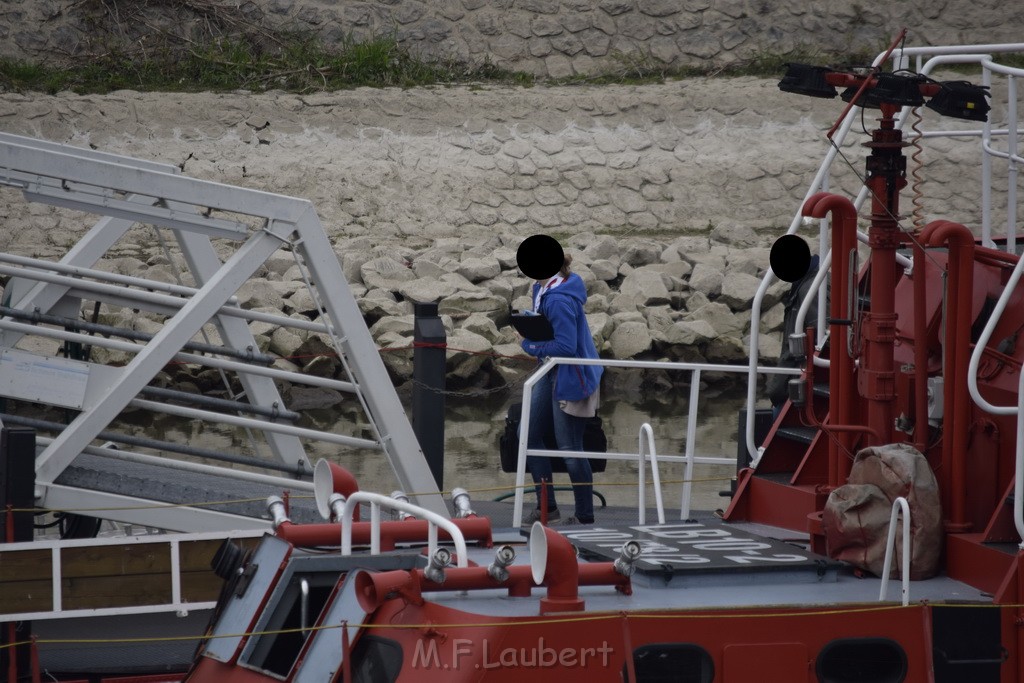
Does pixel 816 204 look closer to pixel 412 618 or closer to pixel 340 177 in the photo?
pixel 412 618

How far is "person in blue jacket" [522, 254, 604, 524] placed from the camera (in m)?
8.59

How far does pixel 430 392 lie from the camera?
357 inches

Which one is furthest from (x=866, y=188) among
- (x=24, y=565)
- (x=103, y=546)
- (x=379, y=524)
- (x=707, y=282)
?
(x=707, y=282)

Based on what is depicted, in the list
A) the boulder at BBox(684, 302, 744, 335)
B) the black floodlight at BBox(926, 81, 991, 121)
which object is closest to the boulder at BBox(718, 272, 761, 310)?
the boulder at BBox(684, 302, 744, 335)

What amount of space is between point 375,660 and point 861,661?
5.44 ft

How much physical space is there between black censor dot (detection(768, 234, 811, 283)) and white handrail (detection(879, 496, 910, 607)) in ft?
3.42

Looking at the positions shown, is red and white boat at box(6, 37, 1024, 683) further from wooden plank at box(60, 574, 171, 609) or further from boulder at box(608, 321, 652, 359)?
boulder at box(608, 321, 652, 359)

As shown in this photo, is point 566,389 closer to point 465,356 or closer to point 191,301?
point 191,301

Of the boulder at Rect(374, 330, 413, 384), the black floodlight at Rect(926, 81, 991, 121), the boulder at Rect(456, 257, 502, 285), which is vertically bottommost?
the boulder at Rect(374, 330, 413, 384)

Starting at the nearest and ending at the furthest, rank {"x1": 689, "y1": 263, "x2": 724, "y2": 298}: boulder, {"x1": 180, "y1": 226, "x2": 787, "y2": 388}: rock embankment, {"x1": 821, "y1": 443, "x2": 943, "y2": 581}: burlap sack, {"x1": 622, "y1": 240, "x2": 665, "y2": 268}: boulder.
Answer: {"x1": 821, "y1": 443, "x2": 943, "y2": 581}: burlap sack
{"x1": 180, "y1": 226, "x2": 787, "y2": 388}: rock embankment
{"x1": 689, "y1": 263, "x2": 724, "y2": 298}: boulder
{"x1": 622, "y1": 240, "x2": 665, "y2": 268}: boulder

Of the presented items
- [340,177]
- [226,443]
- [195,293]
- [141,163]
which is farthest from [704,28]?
[195,293]

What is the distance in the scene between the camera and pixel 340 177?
67.3ft

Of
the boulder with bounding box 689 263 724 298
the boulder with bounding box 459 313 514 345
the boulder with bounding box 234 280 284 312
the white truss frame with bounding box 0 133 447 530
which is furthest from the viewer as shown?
the boulder with bounding box 689 263 724 298

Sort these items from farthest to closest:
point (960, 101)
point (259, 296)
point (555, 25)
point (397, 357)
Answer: point (555, 25), point (259, 296), point (397, 357), point (960, 101)
